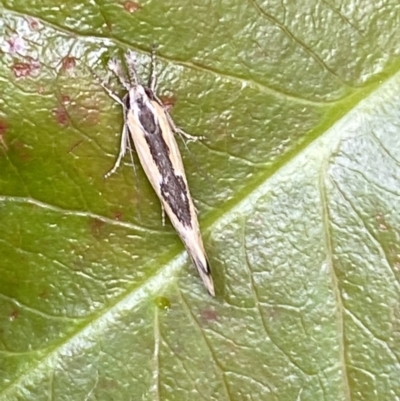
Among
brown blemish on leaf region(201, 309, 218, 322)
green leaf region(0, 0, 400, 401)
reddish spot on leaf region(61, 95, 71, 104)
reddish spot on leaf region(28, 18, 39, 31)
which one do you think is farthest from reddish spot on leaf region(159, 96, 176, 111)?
brown blemish on leaf region(201, 309, 218, 322)

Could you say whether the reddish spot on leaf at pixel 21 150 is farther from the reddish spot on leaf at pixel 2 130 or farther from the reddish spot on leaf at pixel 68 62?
the reddish spot on leaf at pixel 68 62

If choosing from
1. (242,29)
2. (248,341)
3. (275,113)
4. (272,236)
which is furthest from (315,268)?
(242,29)

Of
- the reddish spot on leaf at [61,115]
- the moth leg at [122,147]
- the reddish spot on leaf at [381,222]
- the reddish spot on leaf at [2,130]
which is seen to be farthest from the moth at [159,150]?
the reddish spot on leaf at [381,222]

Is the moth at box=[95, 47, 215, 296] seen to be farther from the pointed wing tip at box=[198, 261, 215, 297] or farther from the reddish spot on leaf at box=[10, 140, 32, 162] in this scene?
the reddish spot on leaf at box=[10, 140, 32, 162]

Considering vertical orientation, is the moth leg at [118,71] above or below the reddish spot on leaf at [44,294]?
above

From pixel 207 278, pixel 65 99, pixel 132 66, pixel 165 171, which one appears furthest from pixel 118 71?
pixel 207 278

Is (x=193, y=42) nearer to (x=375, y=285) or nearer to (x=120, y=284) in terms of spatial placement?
(x=120, y=284)

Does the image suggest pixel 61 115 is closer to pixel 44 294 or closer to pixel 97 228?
pixel 97 228
